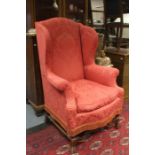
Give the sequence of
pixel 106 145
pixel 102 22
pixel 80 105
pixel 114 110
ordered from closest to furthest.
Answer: pixel 80 105 < pixel 106 145 < pixel 114 110 < pixel 102 22

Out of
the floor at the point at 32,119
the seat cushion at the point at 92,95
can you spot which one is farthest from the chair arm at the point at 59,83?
the floor at the point at 32,119

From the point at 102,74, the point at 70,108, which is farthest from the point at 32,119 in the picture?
the point at 102,74

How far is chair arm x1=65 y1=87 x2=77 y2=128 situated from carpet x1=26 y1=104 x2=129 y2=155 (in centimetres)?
28

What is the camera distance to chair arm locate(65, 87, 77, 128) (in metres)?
1.68

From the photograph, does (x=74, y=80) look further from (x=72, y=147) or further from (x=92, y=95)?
(x=72, y=147)

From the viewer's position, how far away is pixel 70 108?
1680 millimetres

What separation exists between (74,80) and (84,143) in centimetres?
71

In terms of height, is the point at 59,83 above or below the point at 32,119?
above

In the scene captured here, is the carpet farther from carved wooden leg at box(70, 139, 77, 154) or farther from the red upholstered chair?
the red upholstered chair
